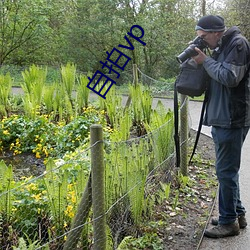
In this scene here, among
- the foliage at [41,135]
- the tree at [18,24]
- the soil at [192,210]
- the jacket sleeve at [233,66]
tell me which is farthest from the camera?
the tree at [18,24]

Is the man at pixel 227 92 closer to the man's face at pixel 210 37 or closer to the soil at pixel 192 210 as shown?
the man's face at pixel 210 37

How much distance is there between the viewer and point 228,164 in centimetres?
311

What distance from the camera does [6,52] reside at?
16.2 m

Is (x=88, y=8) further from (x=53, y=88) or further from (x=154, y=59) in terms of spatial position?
(x=53, y=88)

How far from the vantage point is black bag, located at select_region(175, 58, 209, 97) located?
3.12 m

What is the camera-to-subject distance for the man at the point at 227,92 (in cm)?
286

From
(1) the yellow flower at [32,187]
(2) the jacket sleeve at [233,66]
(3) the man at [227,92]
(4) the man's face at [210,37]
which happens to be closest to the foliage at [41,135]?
(1) the yellow flower at [32,187]

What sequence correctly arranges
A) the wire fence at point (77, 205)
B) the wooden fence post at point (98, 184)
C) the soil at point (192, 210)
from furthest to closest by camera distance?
the soil at point (192, 210) → the wire fence at point (77, 205) → the wooden fence post at point (98, 184)

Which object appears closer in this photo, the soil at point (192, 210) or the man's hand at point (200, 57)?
the man's hand at point (200, 57)

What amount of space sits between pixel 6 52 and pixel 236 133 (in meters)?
14.8

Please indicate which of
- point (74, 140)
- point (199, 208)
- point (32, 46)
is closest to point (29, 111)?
point (74, 140)

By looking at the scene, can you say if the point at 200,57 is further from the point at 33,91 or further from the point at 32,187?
the point at 33,91

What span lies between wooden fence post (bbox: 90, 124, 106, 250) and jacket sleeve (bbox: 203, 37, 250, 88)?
1.05m

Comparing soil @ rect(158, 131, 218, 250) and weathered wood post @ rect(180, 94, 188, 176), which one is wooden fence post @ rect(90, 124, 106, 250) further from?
weathered wood post @ rect(180, 94, 188, 176)
